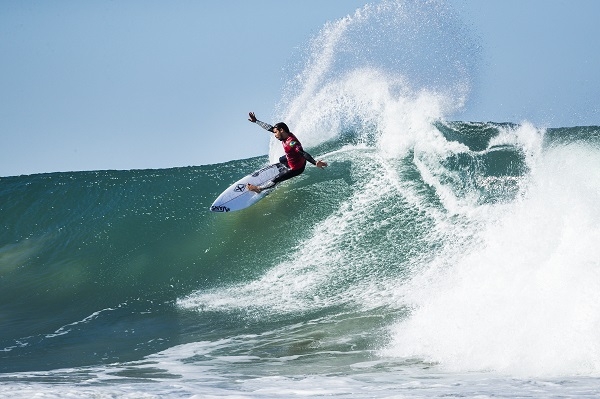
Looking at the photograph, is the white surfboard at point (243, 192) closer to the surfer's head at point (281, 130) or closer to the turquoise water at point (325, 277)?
the turquoise water at point (325, 277)

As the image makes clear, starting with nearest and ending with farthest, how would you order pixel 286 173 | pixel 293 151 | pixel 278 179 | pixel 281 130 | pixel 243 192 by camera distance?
pixel 281 130 < pixel 293 151 < pixel 286 173 < pixel 278 179 < pixel 243 192

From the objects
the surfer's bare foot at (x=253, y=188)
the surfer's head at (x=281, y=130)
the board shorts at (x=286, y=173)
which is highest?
the surfer's head at (x=281, y=130)

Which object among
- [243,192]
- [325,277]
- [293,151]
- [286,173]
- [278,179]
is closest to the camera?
[325,277]

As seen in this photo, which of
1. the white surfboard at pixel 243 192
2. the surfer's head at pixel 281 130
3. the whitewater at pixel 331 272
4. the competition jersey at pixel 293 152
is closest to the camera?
the whitewater at pixel 331 272

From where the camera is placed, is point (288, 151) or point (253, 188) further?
point (253, 188)

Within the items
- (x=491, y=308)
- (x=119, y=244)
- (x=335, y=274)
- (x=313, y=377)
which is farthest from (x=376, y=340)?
(x=119, y=244)

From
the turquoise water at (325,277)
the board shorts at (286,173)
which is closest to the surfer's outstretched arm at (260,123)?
the board shorts at (286,173)

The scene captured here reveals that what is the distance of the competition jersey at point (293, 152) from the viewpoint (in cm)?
1009

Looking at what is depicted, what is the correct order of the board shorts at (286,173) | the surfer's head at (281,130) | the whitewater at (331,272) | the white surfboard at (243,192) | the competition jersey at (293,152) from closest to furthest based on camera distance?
the whitewater at (331,272) < the surfer's head at (281,130) < the competition jersey at (293,152) < the board shorts at (286,173) < the white surfboard at (243,192)

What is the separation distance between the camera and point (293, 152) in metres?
10.2

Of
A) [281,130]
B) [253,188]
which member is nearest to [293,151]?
[281,130]

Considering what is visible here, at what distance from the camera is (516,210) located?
→ 334 inches

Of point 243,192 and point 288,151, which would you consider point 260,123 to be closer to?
point 288,151

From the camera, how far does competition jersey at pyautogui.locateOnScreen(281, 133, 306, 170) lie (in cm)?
1009
